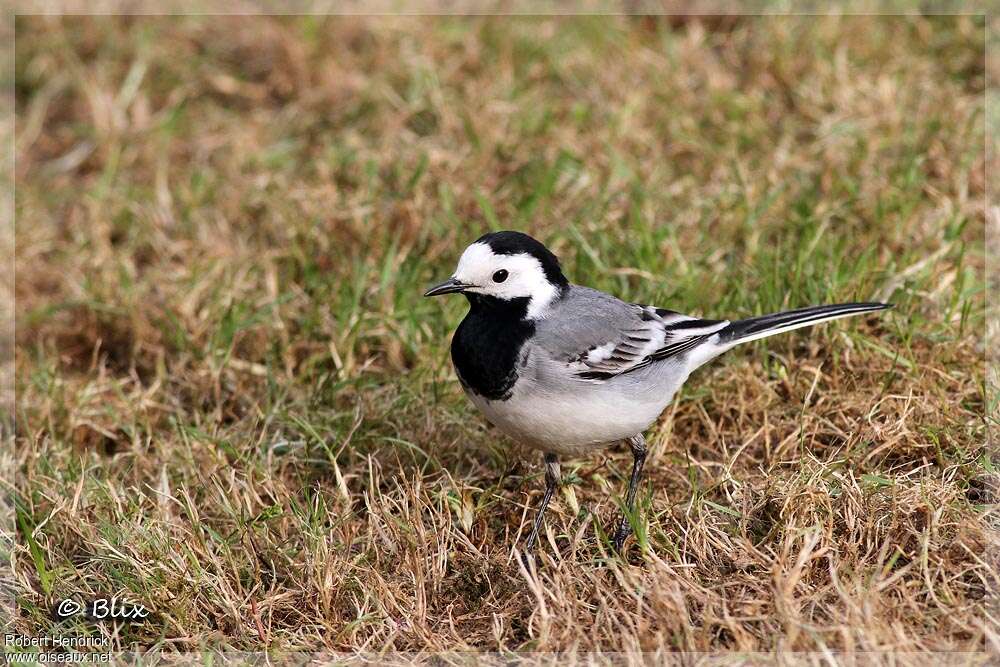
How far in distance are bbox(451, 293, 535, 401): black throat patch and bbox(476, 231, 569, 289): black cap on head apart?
150 mm

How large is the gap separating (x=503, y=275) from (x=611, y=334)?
0.46m

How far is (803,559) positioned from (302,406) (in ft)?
7.58

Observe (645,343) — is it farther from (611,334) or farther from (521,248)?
(521,248)

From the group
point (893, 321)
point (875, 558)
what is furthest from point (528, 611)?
point (893, 321)

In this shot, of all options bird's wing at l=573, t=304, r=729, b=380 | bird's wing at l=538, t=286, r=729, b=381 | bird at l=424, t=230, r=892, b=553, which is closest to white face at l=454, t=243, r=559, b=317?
bird at l=424, t=230, r=892, b=553

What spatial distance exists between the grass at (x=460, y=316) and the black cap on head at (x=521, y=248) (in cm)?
84

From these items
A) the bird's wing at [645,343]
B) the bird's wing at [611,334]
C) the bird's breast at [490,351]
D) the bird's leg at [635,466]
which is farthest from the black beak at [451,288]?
the bird's leg at [635,466]

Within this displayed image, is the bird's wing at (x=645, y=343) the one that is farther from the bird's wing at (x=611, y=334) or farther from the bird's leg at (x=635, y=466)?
the bird's leg at (x=635, y=466)

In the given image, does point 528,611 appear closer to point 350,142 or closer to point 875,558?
point 875,558

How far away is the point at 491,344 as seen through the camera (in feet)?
13.6

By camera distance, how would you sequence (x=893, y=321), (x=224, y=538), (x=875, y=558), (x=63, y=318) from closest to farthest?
1. (x=875, y=558)
2. (x=224, y=538)
3. (x=893, y=321)
4. (x=63, y=318)

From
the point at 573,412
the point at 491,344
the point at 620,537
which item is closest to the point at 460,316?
the point at 491,344

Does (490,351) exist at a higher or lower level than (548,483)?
higher

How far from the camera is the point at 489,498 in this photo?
177 inches
